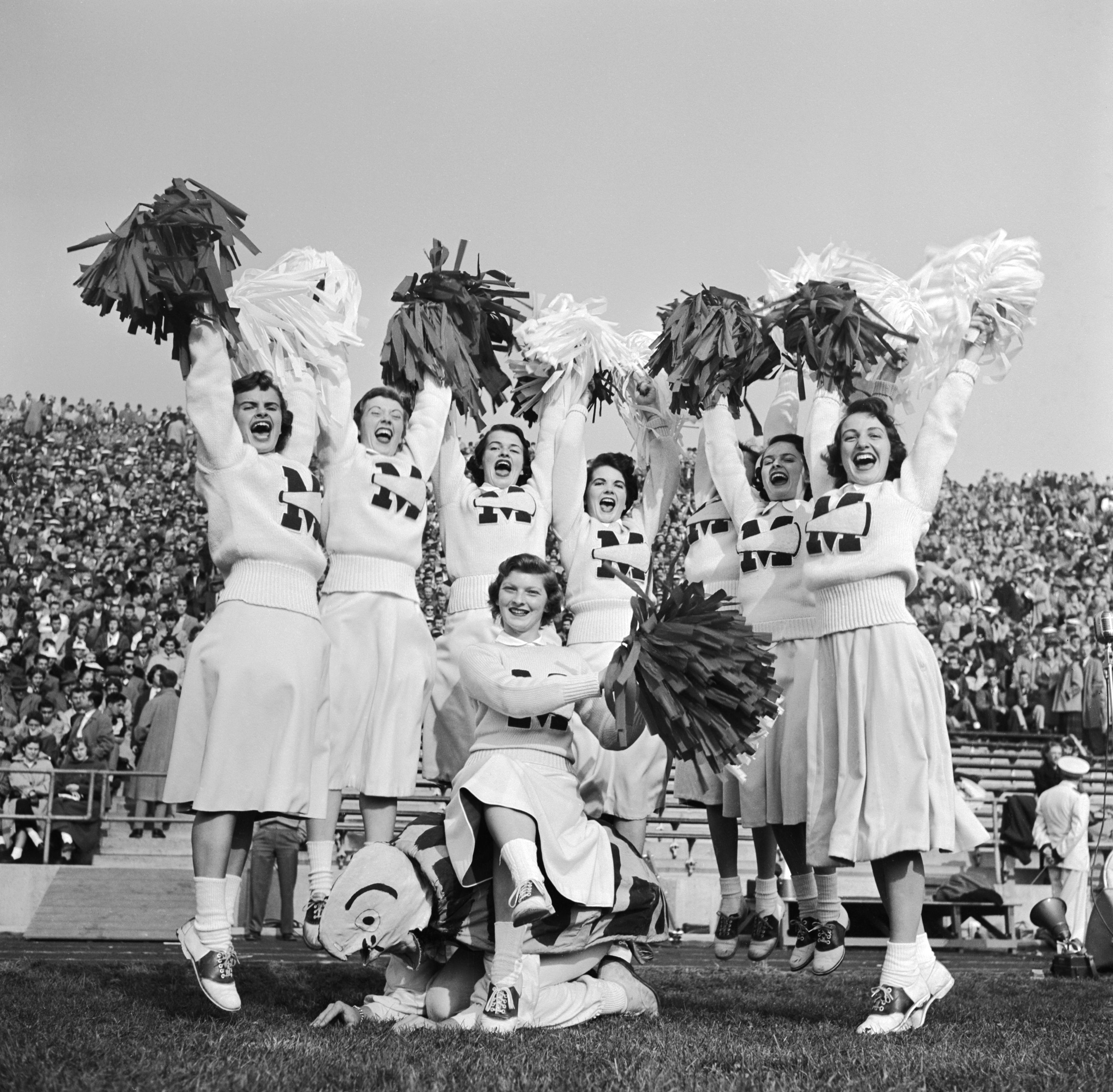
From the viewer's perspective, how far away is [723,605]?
6016 mm

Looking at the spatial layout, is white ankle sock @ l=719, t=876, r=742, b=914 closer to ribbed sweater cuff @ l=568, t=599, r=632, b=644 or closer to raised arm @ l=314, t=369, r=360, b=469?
ribbed sweater cuff @ l=568, t=599, r=632, b=644

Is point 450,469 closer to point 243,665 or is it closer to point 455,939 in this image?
point 243,665

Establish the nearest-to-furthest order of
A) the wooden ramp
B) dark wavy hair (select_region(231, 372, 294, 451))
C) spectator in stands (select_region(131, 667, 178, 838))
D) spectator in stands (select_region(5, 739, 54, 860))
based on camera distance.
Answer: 1. dark wavy hair (select_region(231, 372, 294, 451))
2. the wooden ramp
3. spectator in stands (select_region(5, 739, 54, 860))
4. spectator in stands (select_region(131, 667, 178, 838))

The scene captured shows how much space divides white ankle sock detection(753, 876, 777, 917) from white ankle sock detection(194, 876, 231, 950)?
287cm

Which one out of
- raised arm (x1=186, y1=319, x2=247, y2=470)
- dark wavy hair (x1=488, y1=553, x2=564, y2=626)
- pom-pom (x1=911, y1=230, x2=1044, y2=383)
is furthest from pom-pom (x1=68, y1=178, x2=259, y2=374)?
pom-pom (x1=911, y1=230, x2=1044, y2=383)

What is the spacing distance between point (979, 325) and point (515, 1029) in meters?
3.88

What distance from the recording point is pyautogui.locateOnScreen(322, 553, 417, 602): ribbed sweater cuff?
6.95m

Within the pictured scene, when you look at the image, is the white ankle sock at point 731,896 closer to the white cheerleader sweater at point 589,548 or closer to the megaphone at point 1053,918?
the white cheerleader sweater at point 589,548

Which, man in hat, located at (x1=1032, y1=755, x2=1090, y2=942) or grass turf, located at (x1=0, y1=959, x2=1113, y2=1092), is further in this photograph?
man in hat, located at (x1=1032, y1=755, x2=1090, y2=942)

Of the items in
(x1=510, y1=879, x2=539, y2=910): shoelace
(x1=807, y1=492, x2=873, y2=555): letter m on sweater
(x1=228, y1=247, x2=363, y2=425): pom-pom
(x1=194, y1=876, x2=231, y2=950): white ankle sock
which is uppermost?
(x1=228, y1=247, x2=363, y2=425): pom-pom

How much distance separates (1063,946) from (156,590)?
15.5 meters

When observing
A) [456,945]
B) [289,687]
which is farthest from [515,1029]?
[289,687]

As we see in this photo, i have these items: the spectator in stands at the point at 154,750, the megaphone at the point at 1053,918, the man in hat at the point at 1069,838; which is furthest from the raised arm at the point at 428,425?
the man in hat at the point at 1069,838

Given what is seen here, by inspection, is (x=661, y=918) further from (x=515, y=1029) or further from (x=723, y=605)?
(x=723, y=605)
